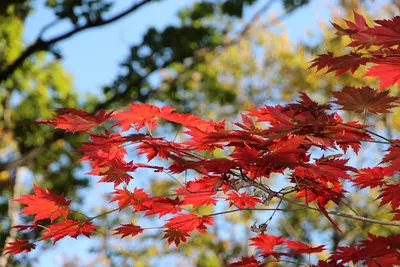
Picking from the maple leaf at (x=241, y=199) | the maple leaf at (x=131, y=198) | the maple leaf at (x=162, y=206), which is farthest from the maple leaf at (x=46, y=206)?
the maple leaf at (x=241, y=199)

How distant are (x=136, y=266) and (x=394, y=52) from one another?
10802mm

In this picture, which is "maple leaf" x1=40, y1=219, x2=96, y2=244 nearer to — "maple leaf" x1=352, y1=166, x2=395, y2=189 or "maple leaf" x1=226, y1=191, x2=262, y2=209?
"maple leaf" x1=226, y1=191, x2=262, y2=209

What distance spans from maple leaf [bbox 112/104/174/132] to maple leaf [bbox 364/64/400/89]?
75 centimetres

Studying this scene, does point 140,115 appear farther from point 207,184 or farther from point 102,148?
point 207,184

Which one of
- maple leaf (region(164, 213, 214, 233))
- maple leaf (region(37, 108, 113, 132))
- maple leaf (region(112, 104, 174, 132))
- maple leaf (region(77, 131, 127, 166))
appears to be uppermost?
maple leaf (region(37, 108, 113, 132))

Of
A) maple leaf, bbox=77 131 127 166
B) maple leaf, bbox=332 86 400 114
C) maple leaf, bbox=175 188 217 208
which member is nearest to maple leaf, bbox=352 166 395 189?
maple leaf, bbox=332 86 400 114

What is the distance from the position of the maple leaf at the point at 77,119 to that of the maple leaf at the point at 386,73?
0.94 metres

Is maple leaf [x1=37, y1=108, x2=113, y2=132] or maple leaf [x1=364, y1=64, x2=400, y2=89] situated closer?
maple leaf [x1=364, y1=64, x2=400, y2=89]

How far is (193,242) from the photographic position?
1149 centimetres

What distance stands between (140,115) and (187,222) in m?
0.53

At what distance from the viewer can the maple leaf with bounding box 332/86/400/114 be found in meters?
1.82

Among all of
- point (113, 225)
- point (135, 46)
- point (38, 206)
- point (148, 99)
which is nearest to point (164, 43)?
point (135, 46)

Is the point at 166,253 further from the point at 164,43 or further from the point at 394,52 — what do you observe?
the point at 394,52

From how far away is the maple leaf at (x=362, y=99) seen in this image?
1.82m
